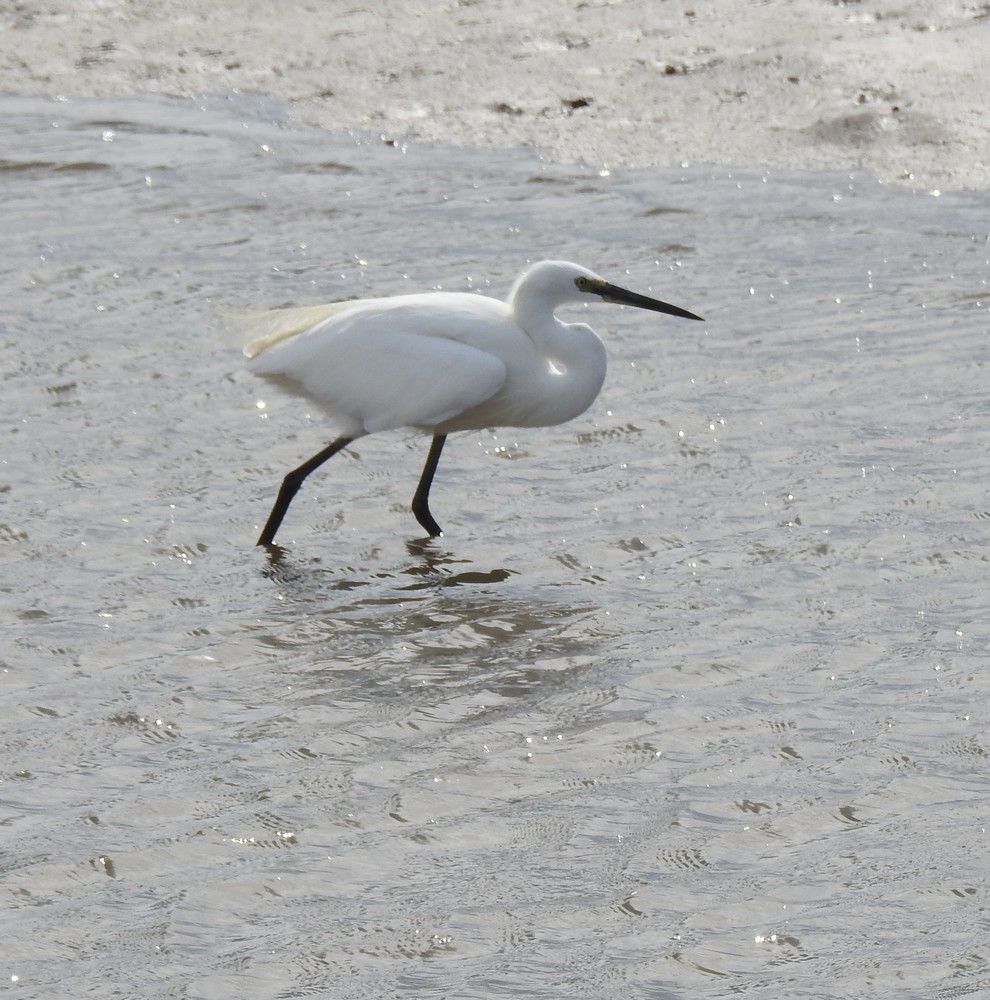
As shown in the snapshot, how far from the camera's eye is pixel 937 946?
357 centimetres

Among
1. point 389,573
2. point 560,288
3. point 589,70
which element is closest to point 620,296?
point 560,288

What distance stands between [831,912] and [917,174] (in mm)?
6513

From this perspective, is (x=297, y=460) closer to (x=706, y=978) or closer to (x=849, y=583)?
(x=849, y=583)

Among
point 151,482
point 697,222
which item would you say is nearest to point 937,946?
point 151,482

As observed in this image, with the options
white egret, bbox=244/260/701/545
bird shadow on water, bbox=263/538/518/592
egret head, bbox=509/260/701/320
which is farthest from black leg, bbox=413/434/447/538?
egret head, bbox=509/260/701/320

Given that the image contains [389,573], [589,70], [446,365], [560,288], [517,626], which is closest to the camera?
[517,626]

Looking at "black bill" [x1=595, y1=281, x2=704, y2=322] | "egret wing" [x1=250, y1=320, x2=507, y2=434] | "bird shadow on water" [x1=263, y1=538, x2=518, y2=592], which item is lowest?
"bird shadow on water" [x1=263, y1=538, x2=518, y2=592]

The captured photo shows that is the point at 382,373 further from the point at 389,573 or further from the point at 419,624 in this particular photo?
the point at 419,624

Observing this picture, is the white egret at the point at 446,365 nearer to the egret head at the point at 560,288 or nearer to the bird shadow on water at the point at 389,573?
the egret head at the point at 560,288

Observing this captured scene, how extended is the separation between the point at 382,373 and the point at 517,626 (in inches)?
43.9

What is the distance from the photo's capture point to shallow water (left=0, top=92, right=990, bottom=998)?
3.70 meters

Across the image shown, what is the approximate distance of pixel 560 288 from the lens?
247 inches

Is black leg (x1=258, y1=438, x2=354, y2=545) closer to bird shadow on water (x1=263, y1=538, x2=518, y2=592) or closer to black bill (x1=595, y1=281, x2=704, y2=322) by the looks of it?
bird shadow on water (x1=263, y1=538, x2=518, y2=592)

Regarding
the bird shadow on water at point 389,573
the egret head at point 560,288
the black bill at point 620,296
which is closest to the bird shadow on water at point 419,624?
the bird shadow on water at point 389,573
